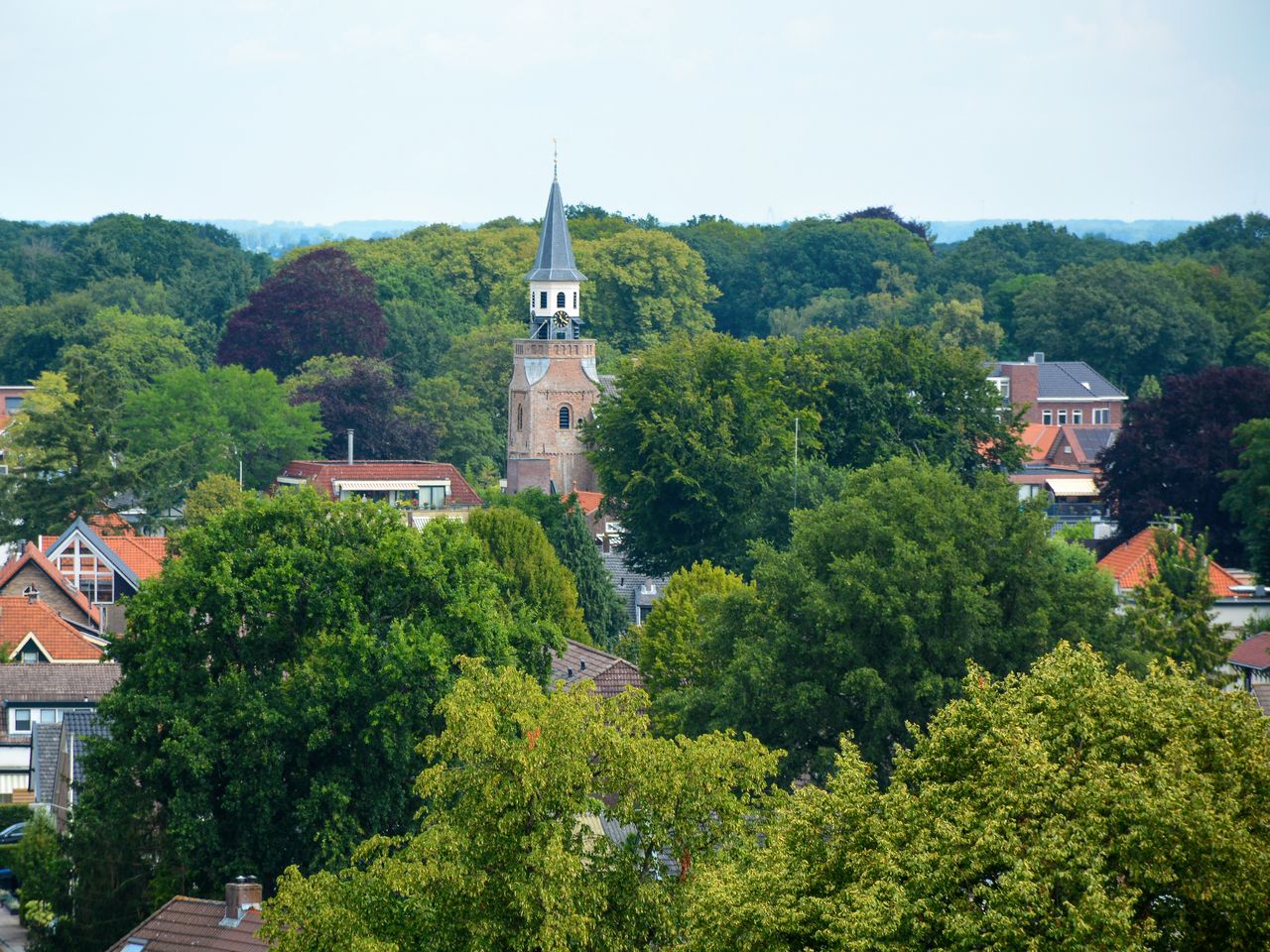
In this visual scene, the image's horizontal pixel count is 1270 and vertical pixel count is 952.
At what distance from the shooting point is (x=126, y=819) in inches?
1374

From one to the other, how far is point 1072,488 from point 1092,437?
1288 centimetres

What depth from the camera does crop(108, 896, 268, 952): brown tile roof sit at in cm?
2888

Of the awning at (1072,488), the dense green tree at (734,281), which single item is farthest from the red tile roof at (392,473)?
the dense green tree at (734,281)

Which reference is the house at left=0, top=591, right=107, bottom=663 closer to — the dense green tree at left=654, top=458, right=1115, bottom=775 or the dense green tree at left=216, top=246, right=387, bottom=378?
the dense green tree at left=654, top=458, right=1115, bottom=775

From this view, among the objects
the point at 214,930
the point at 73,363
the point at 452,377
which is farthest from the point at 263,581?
the point at 452,377

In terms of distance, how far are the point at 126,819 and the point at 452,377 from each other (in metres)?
80.4

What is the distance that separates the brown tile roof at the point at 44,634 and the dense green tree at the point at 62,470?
16.9m

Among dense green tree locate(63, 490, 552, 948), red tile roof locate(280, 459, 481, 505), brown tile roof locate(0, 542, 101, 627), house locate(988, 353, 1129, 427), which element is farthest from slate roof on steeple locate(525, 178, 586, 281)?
dense green tree locate(63, 490, 552, 948)

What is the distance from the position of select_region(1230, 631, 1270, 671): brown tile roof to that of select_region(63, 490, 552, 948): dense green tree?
20.6m

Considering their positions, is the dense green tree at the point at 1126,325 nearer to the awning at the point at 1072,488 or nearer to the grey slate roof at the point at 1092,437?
the grey slate roof at the point at 1092,437

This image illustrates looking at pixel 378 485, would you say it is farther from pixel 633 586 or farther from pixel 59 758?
pixel 59 758

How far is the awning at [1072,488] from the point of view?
101m

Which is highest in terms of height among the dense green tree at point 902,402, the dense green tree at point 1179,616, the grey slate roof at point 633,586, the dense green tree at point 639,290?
the dense green tree at point 639,290

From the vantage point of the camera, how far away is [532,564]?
5891cm
